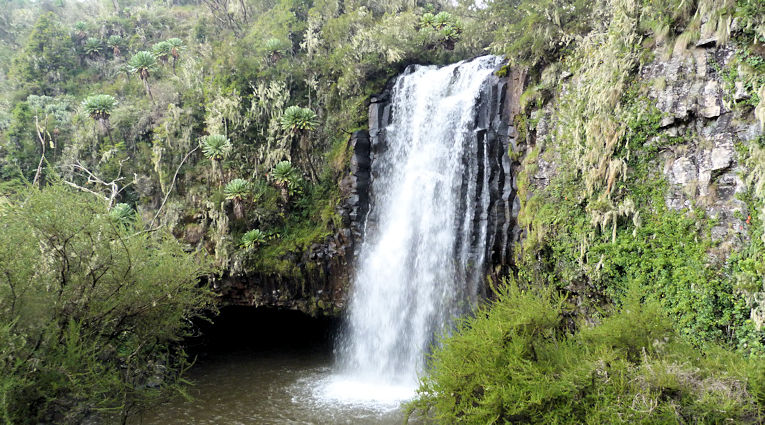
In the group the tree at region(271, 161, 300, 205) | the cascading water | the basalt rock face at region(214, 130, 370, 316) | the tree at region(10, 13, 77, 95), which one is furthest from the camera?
the tree at region(10, 13, 77, 95)

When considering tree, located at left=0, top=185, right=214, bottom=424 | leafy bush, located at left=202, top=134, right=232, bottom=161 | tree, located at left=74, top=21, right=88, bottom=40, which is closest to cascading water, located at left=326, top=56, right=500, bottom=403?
leafy bush, located at left=202, top=134, right=232, bottom=161

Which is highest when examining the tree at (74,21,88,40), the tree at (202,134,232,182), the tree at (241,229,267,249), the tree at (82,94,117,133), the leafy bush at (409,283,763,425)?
the tree at (74,21,88,40)

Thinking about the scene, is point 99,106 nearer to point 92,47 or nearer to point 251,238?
point 251,238

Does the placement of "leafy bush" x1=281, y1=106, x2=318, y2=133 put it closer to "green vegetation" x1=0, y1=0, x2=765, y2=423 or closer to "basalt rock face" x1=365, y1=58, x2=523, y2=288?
"green vegetation" x1=0, y1=0, x2=765, y2=423

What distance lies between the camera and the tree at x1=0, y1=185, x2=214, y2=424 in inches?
237

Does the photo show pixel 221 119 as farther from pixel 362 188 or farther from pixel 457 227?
pixel 457 227

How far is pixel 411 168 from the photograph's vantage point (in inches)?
595

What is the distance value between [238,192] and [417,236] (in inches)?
279

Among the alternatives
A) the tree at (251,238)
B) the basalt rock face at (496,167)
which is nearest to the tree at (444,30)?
the basalt rock face at (496,167)

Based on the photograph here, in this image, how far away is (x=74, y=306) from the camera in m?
6.88

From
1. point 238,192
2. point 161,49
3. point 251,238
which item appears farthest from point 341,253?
point 161,49

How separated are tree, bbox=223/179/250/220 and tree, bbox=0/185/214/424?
7626 millimetres

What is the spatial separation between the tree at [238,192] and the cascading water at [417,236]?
497 centimetres

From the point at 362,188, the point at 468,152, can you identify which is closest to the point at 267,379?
the point at 362,188
